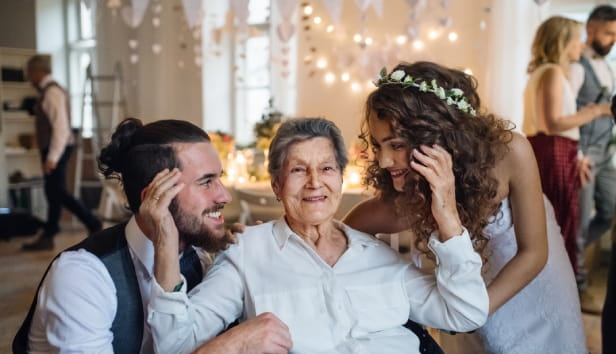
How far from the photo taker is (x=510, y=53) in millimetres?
5031

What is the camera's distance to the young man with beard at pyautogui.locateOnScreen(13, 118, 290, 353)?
1205 millimetres

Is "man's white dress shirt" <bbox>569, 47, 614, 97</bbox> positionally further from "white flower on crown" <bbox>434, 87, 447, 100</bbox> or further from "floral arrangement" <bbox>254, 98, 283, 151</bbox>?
"white flower on crown" <bbox>434, 87, 447, 100</bbox>

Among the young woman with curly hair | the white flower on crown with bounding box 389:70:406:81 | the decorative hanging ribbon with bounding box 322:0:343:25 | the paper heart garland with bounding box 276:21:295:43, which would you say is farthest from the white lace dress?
the paper heart garland with bounding box 276:21:295:43

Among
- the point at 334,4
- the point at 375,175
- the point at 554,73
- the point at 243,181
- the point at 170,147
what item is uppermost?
the point at 334,4

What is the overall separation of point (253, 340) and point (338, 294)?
0.28 meters

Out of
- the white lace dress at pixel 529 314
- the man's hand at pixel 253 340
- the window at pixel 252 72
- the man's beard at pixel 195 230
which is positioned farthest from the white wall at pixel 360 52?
the man's hand at pixel 253 340

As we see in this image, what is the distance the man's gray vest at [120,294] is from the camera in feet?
→ 4.22

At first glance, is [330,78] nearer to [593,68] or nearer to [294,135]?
[593,68]

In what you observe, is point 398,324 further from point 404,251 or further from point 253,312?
point 404,251

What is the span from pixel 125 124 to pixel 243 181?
2467 mm

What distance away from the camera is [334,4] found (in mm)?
2588

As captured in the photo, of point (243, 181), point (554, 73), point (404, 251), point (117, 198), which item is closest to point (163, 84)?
point (117, 198)

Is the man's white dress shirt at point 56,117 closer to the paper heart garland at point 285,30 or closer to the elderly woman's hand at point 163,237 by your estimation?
the paper heart garland at point 285,30

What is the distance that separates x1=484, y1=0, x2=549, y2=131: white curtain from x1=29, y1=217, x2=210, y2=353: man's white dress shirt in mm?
4325
